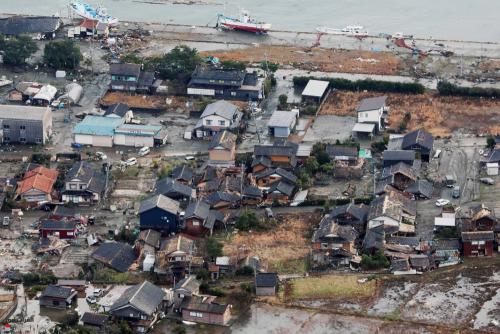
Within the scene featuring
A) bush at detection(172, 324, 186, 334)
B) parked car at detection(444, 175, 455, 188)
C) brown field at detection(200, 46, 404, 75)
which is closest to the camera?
bush at detection(172, 324, 186, 334)

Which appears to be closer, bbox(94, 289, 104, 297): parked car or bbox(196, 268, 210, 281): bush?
bbox(94, 289, 104, 297): parked car

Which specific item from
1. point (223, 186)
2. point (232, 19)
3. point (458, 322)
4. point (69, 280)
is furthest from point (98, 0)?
point (458, 322)

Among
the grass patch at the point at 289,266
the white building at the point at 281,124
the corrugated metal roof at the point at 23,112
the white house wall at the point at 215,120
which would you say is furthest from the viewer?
the white house wall at the point at 215,120

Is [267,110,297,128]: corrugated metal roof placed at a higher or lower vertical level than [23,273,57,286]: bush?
higher

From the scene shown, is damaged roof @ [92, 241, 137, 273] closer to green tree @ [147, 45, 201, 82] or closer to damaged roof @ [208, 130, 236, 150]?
damaged roof @ [208, 130, 236, 150]

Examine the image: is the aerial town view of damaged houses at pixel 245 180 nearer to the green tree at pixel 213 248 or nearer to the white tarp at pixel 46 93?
the white tarp at pixel 46 93

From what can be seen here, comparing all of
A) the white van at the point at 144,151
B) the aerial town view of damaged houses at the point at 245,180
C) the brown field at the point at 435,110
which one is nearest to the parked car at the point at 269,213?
the aerial town view of damaged houses at the point at 245,180

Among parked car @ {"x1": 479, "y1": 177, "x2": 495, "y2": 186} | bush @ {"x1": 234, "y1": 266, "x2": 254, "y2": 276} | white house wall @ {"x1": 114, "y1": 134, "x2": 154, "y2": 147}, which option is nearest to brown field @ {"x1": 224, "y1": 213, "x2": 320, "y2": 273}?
bush @ {"x1": 234, "y1": 266, "x2": 254, "y2": 276}
